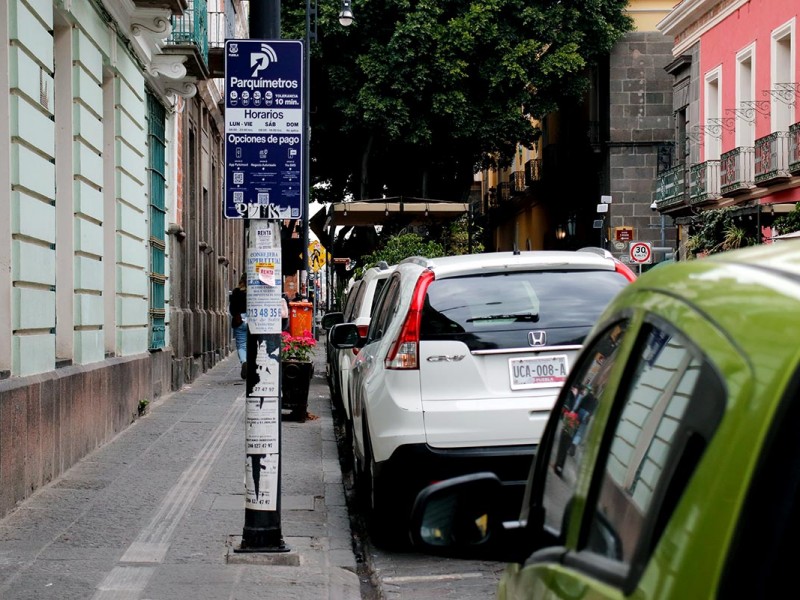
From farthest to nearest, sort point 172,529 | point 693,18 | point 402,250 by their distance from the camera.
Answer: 1. point 693,18
2. point 402,250
3. point 172,529

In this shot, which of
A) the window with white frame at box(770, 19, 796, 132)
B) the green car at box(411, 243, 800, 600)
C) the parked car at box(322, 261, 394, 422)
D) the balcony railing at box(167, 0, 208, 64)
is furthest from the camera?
the window with white frame at box(770, 19, 796, 132)

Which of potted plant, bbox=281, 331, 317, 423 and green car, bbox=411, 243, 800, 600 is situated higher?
green car, bbox=411, 243, 800, 600

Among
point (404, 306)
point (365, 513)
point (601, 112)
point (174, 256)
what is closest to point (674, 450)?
point (404, 306)

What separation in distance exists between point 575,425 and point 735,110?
99.4 ft

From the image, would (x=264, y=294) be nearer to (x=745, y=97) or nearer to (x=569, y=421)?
(x=569, y=421)

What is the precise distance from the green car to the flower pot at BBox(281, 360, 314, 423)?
11.7 m

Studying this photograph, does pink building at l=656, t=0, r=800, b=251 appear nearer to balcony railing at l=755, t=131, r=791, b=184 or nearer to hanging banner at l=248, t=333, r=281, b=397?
balcony railing at l=755, t=131, r=791, b=184

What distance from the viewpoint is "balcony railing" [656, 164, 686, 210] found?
35497mm

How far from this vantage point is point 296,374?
1431 cm

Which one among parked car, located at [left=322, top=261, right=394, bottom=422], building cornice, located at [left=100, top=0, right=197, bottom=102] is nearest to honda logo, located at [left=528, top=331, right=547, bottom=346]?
parked car, located at [left=322, top=261, right=394, bottom=422]


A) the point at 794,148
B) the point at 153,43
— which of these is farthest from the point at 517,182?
the point at 153,43

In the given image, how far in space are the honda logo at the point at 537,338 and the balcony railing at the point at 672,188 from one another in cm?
2945

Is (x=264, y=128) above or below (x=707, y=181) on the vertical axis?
below

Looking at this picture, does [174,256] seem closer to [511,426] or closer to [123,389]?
[123,389]
